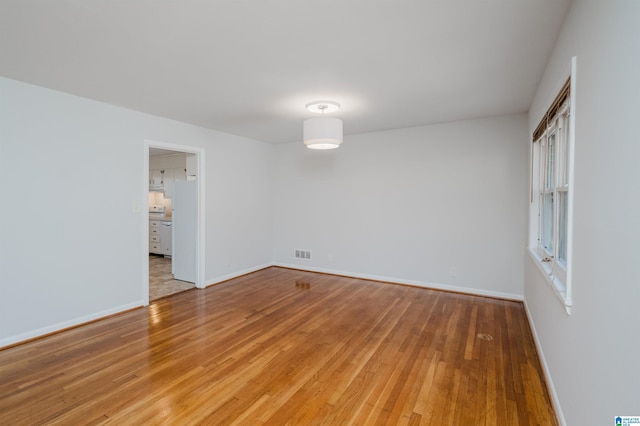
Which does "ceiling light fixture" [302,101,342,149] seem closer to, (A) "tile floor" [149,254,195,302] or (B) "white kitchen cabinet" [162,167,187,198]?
(A) "tile floor" [149,254,195,302]

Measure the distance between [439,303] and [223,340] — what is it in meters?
2.79

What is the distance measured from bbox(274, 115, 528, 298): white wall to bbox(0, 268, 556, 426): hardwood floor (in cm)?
79

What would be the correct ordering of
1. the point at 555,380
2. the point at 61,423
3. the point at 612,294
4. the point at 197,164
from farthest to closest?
the point at 197,164 → the point at 555,380 → the point at 61,423 → the point at 612,294

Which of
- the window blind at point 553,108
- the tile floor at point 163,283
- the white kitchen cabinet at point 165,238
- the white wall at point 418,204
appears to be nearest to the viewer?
the window blind at point 553,108

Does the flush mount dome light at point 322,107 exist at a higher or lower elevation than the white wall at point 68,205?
higher

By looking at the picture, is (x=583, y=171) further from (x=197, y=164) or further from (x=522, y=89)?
(x=197, y=164)

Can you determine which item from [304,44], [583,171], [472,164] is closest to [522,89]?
[472,164]

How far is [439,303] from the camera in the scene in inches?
165

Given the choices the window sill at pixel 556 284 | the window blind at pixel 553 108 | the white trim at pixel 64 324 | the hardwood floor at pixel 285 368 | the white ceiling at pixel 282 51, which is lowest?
the hardwood floor at pixel 285 368

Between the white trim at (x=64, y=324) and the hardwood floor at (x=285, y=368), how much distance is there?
0.34 feet

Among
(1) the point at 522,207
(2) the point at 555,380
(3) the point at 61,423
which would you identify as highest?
(1) the point at 522,207

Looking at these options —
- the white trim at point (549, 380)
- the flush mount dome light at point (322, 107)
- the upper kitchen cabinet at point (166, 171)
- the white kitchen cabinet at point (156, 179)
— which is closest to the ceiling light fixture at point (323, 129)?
the flush mount dome light at point (322, 107)

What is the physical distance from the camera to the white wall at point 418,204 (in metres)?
4.28

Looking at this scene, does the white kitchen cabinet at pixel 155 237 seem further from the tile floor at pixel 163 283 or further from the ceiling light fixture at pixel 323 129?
the ceiling light fixture at pixel 323 129
